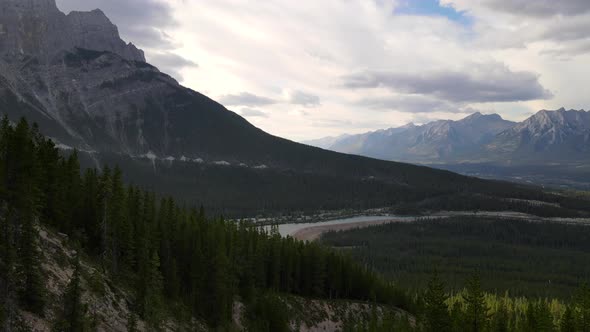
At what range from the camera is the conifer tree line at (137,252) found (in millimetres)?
40219

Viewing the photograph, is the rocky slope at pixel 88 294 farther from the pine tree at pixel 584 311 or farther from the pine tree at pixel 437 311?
the pine tree at pixel 584 311

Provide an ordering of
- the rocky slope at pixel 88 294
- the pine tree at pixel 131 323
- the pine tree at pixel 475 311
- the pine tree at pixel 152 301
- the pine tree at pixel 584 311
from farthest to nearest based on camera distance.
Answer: the pine tree at pixel 584 311 → the pine tree at pixel 475 311 → the pine tree at pixel 152 301 → the pine tree at pixel 131 323 → the rocky slope at pixel 88 294

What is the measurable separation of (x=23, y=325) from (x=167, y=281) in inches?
1383

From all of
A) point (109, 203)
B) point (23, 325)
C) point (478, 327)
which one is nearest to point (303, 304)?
point (478, 327)

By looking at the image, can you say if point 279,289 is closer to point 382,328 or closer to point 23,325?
point 382,328

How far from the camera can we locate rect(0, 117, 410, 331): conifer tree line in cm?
4022

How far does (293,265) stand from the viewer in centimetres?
10338

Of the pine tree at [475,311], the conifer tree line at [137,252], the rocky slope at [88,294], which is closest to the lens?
the conifer tree line at [137,252]

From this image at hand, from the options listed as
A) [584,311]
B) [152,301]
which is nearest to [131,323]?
[152,301]

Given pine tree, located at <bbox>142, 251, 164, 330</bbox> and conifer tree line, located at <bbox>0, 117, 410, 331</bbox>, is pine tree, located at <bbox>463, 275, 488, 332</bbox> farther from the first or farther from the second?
pine tree, located at <bbox>142, 251, 164, 330</bbox>

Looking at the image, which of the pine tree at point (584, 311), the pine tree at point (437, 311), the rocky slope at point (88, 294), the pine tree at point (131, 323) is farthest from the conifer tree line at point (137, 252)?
the pine tree at point (584, 311)

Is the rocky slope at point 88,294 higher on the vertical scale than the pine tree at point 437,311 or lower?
higher

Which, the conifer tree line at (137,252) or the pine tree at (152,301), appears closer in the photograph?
the conifer tree line at (137,252)

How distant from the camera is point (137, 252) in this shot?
229 ft
